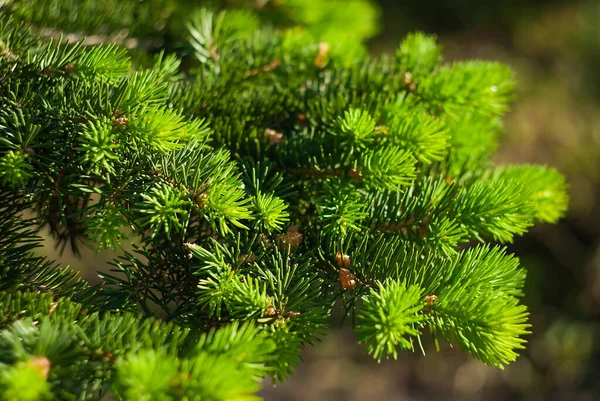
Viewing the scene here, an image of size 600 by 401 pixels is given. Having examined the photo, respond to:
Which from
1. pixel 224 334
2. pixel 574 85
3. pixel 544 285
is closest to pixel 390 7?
pixel 574 85

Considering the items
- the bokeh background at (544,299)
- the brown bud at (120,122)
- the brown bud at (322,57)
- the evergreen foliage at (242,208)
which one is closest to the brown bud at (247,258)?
the evergreen foliage at (242,208)

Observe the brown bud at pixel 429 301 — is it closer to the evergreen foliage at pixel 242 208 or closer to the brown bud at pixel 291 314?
the evergreen foliage at pixel 242 208

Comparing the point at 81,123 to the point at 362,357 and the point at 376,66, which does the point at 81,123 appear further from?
the point at 362,357

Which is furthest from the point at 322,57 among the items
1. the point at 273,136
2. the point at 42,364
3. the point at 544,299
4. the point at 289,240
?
the point at 544,299

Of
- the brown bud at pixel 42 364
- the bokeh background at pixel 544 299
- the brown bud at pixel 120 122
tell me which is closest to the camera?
the brown bud at pixel 42 364

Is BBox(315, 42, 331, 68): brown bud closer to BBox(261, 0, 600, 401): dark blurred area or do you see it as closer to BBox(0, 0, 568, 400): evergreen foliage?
BBox(0, 0, 568, 400): evergreen foliage

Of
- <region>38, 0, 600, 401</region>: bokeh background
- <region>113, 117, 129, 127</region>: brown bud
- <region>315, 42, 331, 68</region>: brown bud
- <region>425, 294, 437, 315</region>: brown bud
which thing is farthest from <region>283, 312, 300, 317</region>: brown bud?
<region>38, 0, 600, 401</region>: bokeh background

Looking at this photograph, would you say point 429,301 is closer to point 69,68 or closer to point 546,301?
point 69,68
